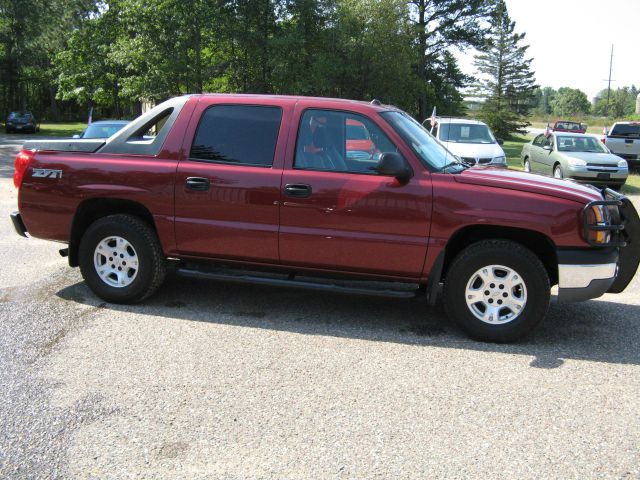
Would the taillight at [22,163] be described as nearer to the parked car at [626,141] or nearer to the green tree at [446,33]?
the parked car at [626,141]

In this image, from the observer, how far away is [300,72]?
24.5 m

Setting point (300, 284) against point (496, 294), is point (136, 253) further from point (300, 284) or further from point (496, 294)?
point (496, 294)

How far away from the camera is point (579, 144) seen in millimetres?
16438

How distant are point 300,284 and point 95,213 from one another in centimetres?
210

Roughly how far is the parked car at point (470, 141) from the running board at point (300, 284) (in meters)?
8.87

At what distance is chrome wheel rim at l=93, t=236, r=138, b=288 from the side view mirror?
2.39 m

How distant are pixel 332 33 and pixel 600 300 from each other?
21.5 meters

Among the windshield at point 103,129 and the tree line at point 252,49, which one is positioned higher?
the tree line at point 252,49

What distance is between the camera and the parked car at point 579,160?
15133mm

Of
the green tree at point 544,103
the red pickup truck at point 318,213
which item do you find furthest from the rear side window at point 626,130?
the green tree at point 544,103

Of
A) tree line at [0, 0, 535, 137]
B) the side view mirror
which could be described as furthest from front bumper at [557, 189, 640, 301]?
tree line at [0, 0, 535, 137]

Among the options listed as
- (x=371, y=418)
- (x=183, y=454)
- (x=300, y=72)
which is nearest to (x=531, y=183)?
(x=371, y=418)

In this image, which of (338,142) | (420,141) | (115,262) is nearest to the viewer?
(338,142)

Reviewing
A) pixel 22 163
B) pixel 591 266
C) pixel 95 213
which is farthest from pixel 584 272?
pixel 22 163
